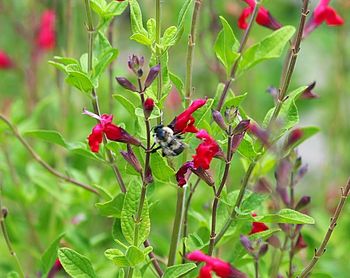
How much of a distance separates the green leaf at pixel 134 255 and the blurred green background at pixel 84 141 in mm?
196

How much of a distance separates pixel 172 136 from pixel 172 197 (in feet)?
4.48

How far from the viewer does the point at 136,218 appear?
4.85 feet

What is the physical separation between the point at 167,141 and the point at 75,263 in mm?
328

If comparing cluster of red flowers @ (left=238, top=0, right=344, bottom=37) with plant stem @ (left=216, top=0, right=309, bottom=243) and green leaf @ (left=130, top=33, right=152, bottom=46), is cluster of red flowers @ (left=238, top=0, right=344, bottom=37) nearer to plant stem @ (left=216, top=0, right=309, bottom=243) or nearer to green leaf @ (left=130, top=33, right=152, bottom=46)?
plant stem @ (left=216, top=0, right=309, bottom=243)

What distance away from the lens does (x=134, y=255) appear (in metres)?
1.42

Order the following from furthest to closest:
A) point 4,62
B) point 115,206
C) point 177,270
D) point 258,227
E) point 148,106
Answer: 1. point 4,62
2. point 258,227
3. point 115,206
4. point 177,270
5. point 148,106

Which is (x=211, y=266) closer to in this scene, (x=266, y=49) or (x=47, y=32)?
(x=266, y=49)

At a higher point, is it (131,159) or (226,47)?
(226,47)

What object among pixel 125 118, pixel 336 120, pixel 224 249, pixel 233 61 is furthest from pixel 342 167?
pixel 233 61

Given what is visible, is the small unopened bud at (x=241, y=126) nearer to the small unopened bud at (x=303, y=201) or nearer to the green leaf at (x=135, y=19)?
the green leaf at (x=135, y=19)

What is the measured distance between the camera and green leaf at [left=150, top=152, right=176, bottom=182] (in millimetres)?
1494

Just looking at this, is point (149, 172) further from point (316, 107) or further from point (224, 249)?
point (316, 107)

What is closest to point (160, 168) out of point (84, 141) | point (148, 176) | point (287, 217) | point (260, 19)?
point (148, 176)

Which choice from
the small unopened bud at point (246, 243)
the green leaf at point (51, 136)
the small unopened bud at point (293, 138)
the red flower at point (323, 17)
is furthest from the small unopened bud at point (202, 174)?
the red flower at point (323, 17)
